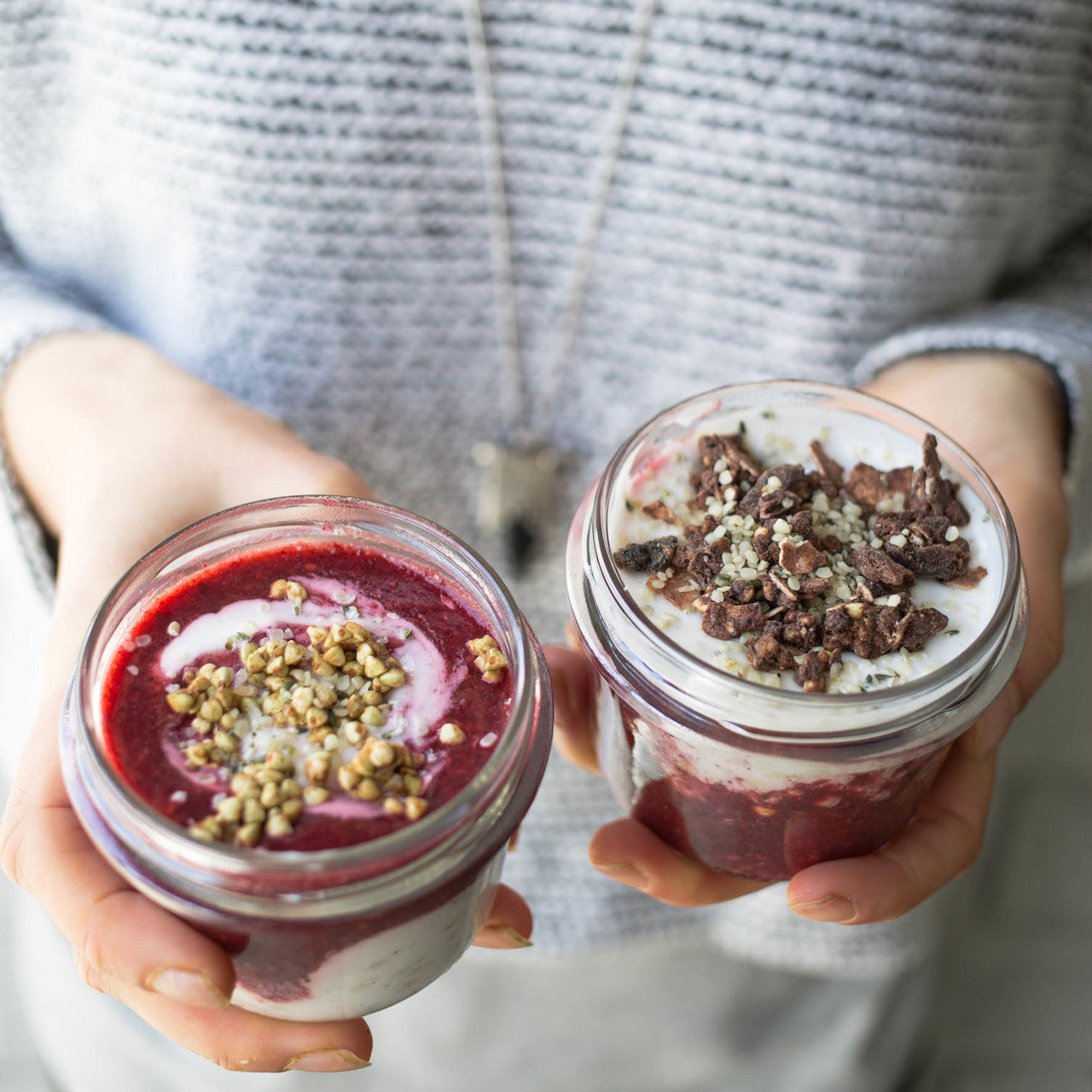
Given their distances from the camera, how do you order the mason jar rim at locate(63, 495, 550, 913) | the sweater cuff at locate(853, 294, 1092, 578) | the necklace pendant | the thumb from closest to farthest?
the mason jar rim at locate(63, 495, 550, 913) < the thumb < the sweater cuff at locate(853, 294, 1092, 578) < the necklace pendant

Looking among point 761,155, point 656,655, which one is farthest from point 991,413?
point 656,655

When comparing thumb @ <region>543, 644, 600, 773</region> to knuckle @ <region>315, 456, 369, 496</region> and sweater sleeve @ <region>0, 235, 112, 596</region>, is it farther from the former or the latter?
sweater sleeve @ <region>0, 235, 112, 596</region>

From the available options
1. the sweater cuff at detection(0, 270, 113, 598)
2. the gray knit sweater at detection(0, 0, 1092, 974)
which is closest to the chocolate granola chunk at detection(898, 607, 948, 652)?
the gray knit sweater at detection(0, 0, 1092, 974)

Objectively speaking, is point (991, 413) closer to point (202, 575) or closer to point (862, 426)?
point (862, 426)

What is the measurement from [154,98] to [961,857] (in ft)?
3.22

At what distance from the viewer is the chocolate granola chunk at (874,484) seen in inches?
32.4

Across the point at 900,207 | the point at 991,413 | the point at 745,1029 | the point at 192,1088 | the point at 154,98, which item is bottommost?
the point at 745,1029

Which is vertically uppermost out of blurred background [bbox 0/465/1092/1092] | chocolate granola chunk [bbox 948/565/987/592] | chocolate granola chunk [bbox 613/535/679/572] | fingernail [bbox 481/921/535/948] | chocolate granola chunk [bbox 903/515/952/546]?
chocolate granola chunk [bbox 613/535/679/572]

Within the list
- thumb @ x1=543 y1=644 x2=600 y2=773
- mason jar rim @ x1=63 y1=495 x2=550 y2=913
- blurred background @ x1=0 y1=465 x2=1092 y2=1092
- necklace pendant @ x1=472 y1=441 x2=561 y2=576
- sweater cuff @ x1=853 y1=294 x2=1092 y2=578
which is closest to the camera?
mason jar rim @ x1=63 y1=495 x2=550 y2=913

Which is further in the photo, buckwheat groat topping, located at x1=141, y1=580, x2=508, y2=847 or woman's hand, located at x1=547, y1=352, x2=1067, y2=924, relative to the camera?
woman's hand, located at x1=547, y1=352, x2=1067, y2=924

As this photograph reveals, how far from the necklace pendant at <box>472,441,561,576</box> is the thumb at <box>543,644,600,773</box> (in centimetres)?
25

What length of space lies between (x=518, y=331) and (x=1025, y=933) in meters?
1.33

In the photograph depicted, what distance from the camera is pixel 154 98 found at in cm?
99

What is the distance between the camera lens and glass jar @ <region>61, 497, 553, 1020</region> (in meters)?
0.62
